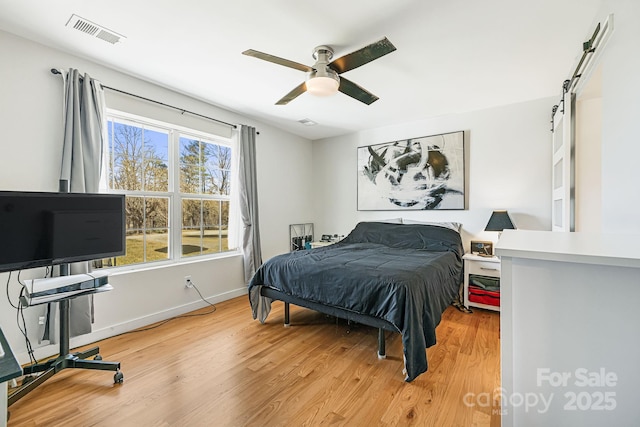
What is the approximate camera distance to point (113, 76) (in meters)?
2.59

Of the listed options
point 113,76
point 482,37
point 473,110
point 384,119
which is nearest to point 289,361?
point 482,37

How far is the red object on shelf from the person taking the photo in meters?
3.05

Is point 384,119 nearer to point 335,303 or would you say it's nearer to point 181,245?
point 335,303

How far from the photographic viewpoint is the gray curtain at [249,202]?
12.0 ft

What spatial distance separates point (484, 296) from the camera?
3.11m

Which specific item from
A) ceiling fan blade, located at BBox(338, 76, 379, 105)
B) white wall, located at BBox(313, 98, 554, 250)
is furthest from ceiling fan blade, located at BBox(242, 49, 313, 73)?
white wall, located at BBox(313, 98, 554, 250)

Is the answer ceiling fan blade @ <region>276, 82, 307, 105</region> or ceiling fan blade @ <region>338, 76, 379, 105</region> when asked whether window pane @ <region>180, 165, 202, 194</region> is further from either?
ceiling fan blade @ <region>338, 76, 379, 105</region>

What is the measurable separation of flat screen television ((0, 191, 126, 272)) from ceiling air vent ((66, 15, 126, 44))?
1.22m

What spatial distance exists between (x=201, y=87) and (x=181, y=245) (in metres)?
1.80

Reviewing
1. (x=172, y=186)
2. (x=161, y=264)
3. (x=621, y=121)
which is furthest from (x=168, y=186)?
(x=621, y=121)

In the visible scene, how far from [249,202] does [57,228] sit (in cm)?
207

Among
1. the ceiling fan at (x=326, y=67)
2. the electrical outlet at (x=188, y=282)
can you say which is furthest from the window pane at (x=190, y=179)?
the ceiling fan at (x=326, y=67)

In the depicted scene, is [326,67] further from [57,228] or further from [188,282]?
[188,282]

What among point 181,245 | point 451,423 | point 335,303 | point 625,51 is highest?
point 625,51
